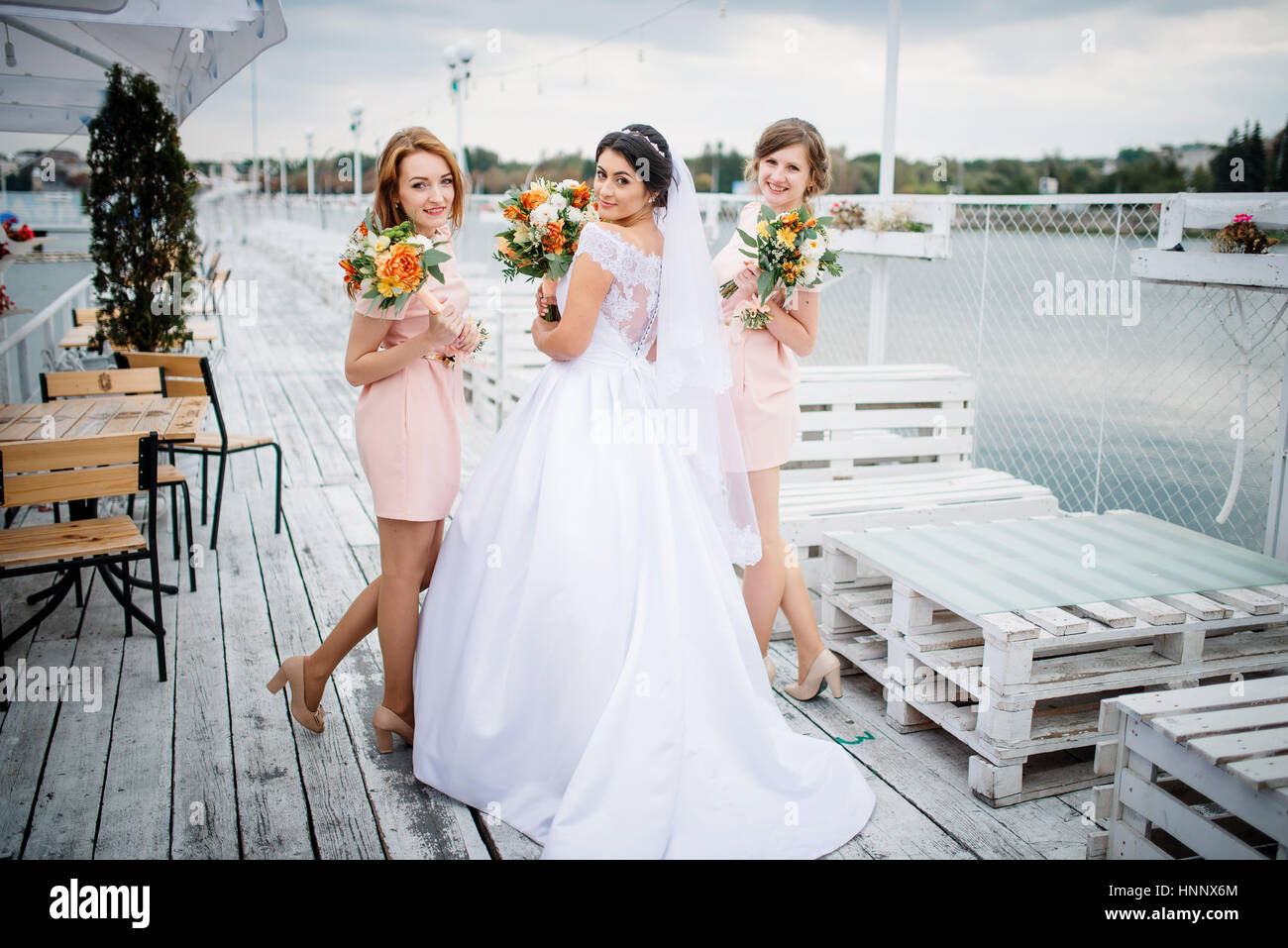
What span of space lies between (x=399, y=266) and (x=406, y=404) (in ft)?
1.49

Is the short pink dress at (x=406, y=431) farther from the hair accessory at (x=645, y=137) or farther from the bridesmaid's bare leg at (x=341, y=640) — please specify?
the hair accessory at (x=645, y=137)

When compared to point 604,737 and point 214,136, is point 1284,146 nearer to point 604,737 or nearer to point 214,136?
point 604,737

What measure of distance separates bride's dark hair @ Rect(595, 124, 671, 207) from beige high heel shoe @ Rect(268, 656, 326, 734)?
6.04 feet

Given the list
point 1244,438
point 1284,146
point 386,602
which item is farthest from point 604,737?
point 1284,146

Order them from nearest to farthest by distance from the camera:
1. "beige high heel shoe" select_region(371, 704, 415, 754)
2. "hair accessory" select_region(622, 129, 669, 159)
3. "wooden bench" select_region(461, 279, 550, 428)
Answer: "hair accessory" select_region(622, 129, 669, 159)
"beige high heel shoe" select_region(371, 704, 415, 754)
"wooden bench" select_region(461, 279, 550, 428)

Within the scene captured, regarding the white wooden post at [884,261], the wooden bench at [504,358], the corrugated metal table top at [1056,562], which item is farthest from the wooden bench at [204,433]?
the white wooden post at [884,261]

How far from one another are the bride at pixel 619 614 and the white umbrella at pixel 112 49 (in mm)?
2594

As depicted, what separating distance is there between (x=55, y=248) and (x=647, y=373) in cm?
1488

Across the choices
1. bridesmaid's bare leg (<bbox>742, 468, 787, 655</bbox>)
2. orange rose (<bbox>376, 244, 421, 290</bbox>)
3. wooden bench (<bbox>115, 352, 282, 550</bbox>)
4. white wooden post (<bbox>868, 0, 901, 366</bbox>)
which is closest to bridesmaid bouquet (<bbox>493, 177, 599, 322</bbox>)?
orange rose (<bbox>376, 244, 421, 290</bbox>)

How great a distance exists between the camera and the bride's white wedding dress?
2.37 meters

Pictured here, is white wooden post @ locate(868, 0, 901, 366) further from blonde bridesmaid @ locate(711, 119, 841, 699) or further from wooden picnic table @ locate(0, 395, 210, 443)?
wooden picnic table @ locate(0, 395, 210, 443)

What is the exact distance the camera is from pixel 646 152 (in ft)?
8.49

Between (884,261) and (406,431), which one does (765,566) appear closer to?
(406,431)

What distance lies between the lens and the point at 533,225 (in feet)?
8.93
